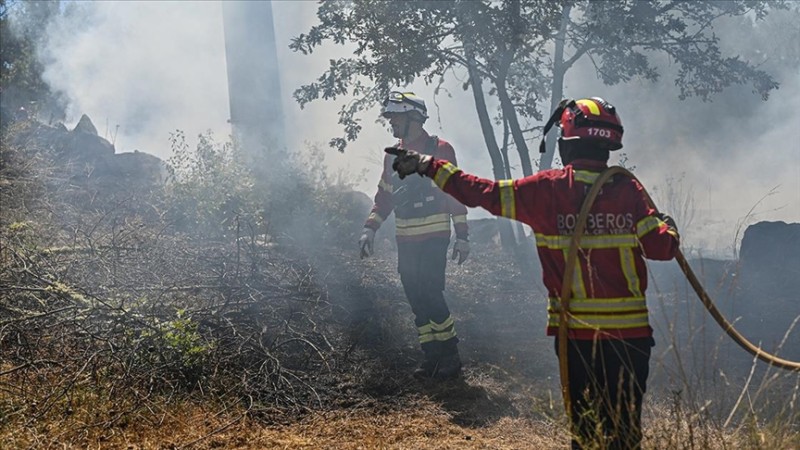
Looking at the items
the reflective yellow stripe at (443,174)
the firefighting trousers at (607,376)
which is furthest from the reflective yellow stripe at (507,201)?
the firefighting trousers at (607,376)

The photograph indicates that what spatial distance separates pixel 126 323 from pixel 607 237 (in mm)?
3231

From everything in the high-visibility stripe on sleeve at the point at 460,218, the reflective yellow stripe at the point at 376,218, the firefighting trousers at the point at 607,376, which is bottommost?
the firefighting trousers at the point at 607,376

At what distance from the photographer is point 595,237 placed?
2.83 metres

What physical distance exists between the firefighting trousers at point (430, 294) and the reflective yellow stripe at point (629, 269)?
7.08 ft

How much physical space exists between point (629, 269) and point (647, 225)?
0.63 feet

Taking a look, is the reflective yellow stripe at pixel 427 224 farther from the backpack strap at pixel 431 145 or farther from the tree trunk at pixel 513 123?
the tree trunk at pixel 513 123

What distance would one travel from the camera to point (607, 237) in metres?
2.83

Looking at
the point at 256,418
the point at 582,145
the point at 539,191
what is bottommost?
the point at 256,418

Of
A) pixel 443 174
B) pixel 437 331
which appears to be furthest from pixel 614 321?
pixel 437 331

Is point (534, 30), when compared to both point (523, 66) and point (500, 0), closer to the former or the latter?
point (500, 0)

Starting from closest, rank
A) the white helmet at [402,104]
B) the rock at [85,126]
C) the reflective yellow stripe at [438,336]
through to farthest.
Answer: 1. the reflective yellow stripe at [438,336]
2. the white helmet at [402,104]
3. the rock at [85,126]

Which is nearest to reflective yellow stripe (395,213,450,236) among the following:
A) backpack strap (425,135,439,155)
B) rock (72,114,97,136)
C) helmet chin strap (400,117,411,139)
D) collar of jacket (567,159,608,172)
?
backpack strap (425,135,439,155)

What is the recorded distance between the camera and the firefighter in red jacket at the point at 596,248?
2803 millimetres

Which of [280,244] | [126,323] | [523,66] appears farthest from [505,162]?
[126,323]
